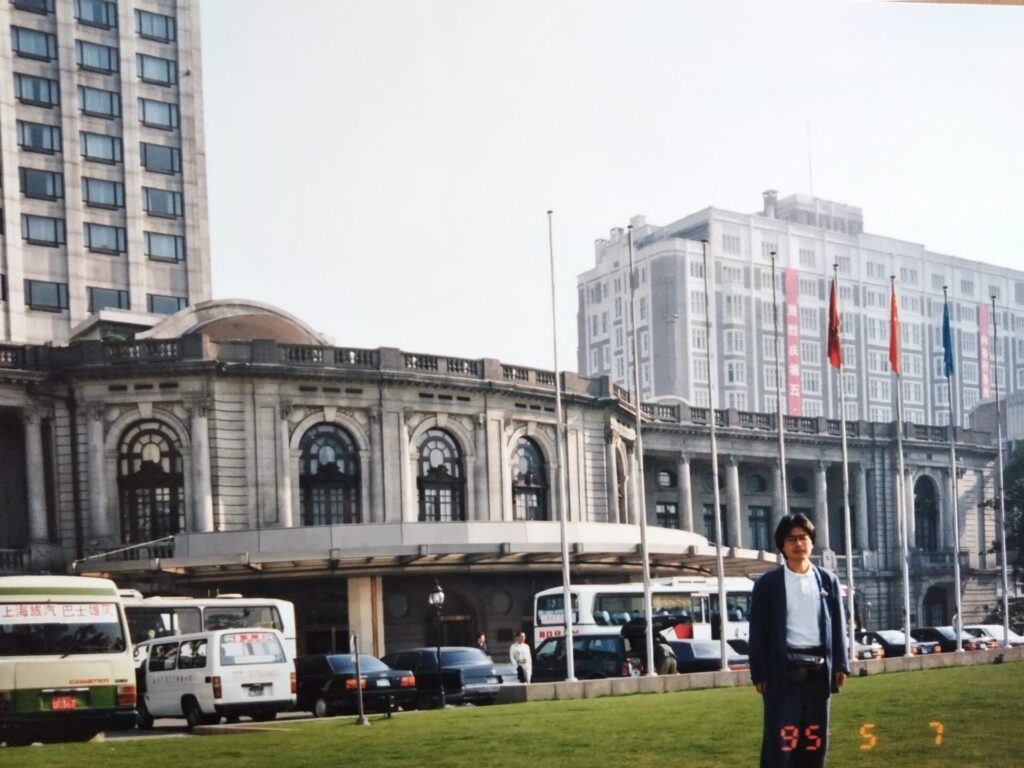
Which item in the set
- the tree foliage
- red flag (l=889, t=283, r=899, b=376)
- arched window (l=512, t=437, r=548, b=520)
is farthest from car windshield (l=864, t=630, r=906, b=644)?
the tree foliage

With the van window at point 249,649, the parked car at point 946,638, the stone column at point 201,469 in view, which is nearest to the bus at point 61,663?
the van window at point 249,649

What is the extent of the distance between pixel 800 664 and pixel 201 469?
26284mm

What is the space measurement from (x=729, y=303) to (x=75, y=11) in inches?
1095

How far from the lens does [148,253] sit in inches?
1908

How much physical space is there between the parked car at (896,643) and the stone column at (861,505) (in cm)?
1535

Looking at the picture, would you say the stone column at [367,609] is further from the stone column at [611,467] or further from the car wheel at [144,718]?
the car wheel at [144,718]

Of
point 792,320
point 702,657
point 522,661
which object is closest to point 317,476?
point 522,661

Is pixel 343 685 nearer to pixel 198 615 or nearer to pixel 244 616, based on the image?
pixel 198 615

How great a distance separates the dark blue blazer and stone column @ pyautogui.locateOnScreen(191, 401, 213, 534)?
2527cm

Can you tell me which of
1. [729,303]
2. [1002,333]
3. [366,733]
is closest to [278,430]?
[729,303]

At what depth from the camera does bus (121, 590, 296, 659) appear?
68.3ft

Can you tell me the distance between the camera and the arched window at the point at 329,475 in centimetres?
3503

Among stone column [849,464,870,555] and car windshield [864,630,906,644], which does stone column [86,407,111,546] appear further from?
stone column [849,464,870,555]

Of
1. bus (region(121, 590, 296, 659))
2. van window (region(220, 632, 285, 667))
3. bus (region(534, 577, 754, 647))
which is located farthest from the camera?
bus (region(534, 577, 754, 647))
